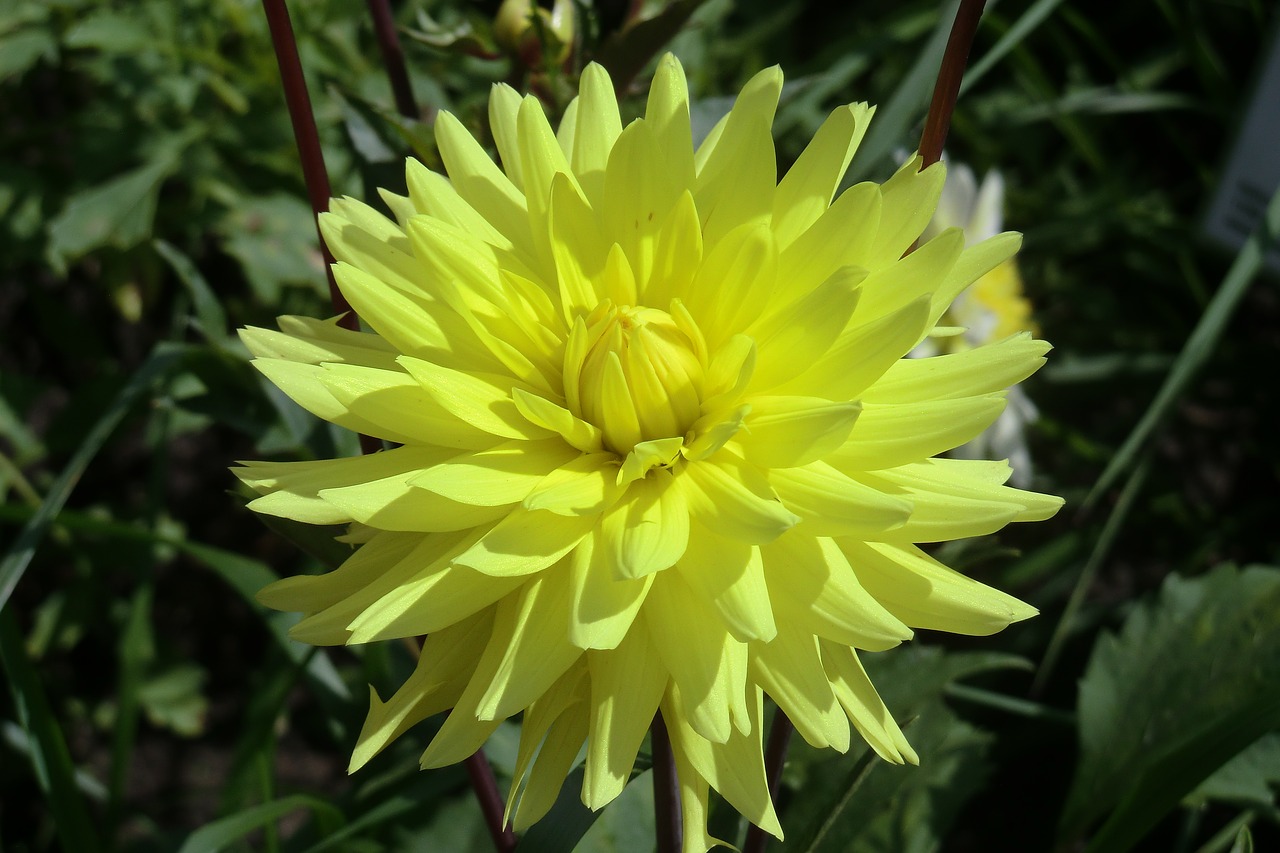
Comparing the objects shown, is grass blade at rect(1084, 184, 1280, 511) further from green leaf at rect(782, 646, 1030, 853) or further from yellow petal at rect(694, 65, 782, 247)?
yellow petal at rect(694, 65, 782, 247)

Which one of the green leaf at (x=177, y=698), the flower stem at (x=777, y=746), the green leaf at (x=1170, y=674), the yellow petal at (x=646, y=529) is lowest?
the green leaf at (x=177, y=698)

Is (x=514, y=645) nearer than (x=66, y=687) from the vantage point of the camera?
Yes

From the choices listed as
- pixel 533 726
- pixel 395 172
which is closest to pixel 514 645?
pixel 533 726

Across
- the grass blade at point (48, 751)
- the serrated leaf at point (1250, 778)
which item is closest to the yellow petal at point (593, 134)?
the grass blade at point (48, 751)

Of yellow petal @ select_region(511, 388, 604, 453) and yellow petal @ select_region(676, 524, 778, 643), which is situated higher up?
yellow petal @ select_region(511, 388, 604, 453)

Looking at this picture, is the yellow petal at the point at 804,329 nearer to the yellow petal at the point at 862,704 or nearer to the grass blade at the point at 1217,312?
the yellow petal at the point at 862,704

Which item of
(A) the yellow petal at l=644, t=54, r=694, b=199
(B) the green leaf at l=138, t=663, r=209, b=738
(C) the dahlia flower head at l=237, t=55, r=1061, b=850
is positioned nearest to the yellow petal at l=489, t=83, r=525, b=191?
(C) the dahlia flower head at l=237, t=55, r=1061, b=850

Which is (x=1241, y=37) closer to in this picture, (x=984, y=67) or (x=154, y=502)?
(x=984, y=67)
